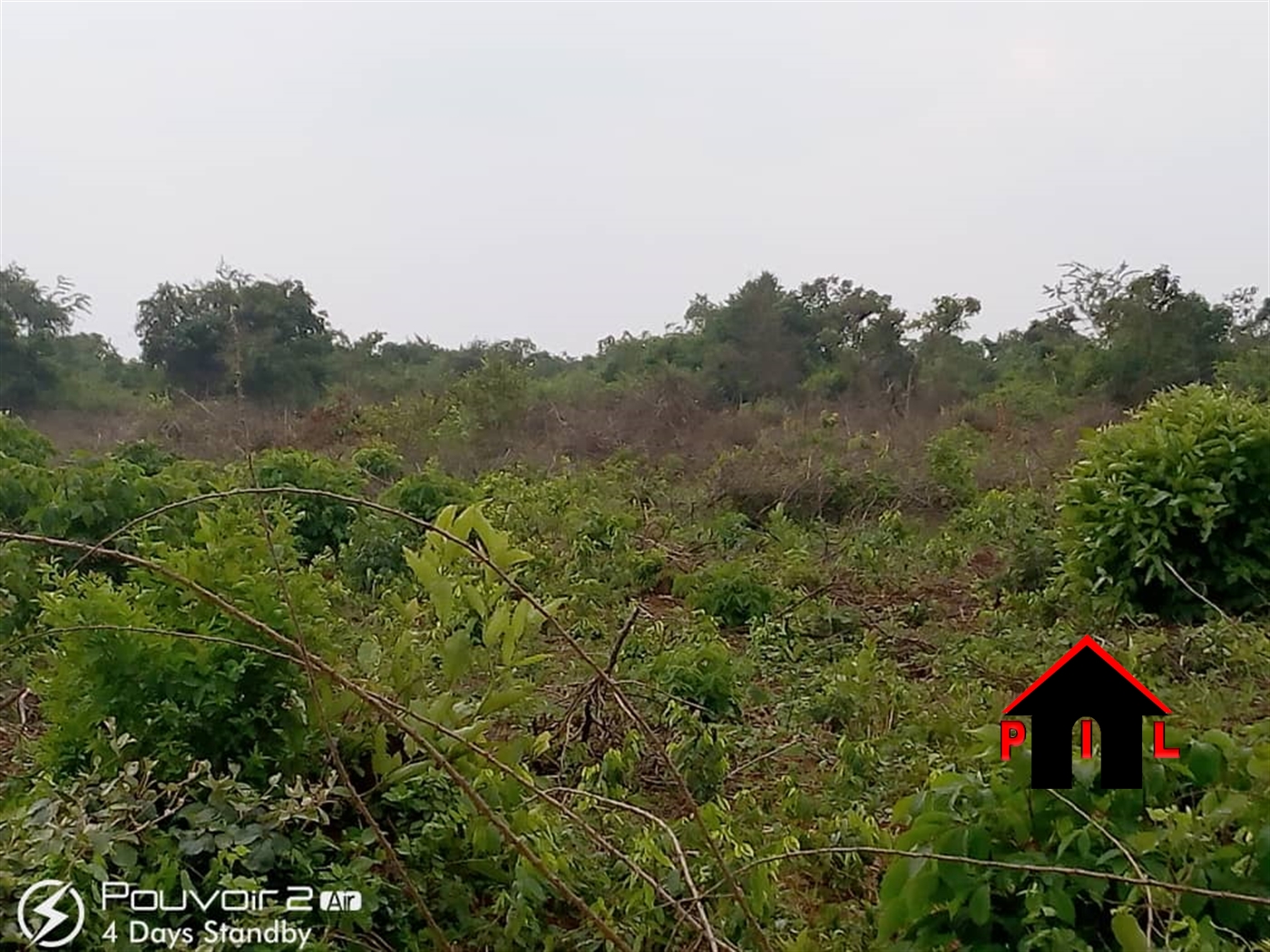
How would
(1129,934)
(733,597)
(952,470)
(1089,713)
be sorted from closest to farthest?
(1129,934) → (1089,713) → (733,597) → (952,470)

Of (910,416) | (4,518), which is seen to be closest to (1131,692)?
(4,518)

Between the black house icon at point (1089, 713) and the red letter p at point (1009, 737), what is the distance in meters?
0.03

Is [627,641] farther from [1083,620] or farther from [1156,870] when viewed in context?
[1156,870]

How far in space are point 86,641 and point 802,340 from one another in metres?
18.8

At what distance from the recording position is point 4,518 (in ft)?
18.7

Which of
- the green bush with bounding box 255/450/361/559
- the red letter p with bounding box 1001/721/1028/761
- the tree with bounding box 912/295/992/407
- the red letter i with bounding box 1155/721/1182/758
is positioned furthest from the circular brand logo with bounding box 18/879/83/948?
the tree with bounding box 912/295/992/407

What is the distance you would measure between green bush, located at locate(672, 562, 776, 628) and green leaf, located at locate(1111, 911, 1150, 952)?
394 centimetres

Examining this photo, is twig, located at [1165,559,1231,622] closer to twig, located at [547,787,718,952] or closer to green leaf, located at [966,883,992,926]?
green leaf, located at [966,883,992,926]

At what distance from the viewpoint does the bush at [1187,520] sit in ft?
16.4

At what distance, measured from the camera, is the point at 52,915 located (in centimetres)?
169

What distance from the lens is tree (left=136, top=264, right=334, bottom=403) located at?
62.1ft

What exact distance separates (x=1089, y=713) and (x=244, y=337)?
18.2 meters

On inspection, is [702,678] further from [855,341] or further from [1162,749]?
[855,341]

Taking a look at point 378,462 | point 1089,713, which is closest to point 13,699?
point 1089,713
